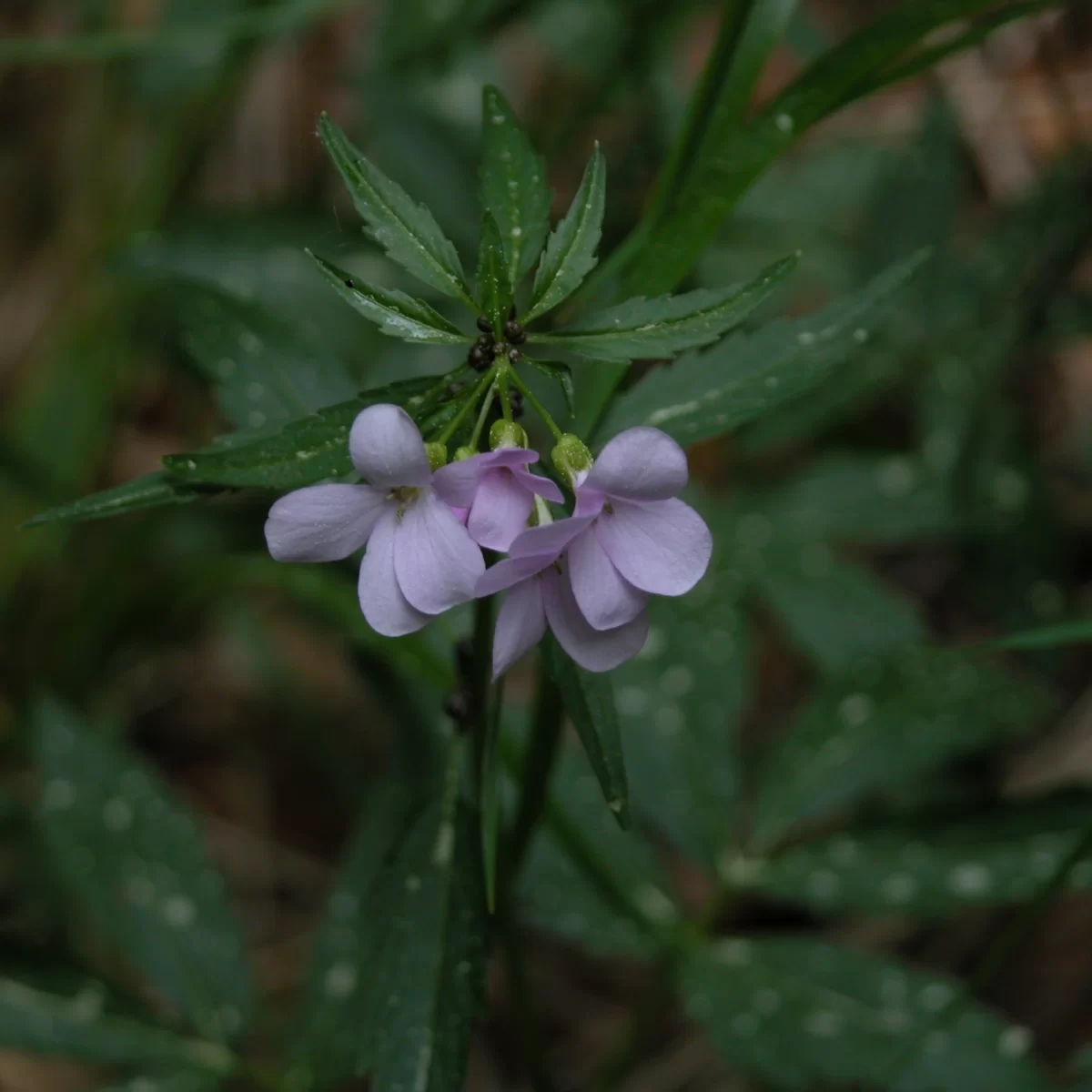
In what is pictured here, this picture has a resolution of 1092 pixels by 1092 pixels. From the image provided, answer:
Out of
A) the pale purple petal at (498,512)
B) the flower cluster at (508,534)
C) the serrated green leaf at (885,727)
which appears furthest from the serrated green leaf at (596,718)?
the serrated green leaf at (885,727)

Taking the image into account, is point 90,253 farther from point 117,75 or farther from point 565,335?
point 565,335

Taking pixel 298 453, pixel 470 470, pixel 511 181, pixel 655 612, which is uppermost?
pixel 655 612

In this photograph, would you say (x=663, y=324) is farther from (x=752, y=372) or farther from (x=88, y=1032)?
(x=88, y=1032)

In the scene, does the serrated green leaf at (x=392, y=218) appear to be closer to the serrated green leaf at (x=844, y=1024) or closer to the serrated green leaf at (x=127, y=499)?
the serrated green leaf at (x=127, y=499)

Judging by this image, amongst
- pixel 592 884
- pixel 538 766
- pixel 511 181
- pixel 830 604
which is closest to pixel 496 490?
Result: pixel 511 181

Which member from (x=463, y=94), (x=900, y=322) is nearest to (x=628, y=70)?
(x=463, y=94)

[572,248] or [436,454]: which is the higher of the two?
[572,248]
